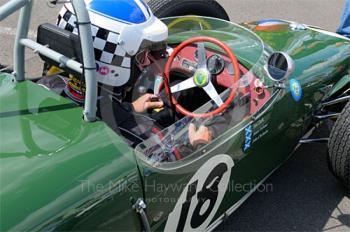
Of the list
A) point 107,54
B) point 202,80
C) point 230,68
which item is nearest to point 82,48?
point 107,54

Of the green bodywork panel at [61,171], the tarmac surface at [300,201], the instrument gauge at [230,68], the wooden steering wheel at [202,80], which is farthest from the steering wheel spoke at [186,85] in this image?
the tarmac surface at [300,201]

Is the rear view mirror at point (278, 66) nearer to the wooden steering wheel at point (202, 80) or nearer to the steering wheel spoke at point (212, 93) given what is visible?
the wooden steering wheel at point (202, 80)

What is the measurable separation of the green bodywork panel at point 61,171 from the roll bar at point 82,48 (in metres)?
0.15

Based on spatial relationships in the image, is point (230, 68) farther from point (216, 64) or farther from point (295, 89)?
point (295, 89)

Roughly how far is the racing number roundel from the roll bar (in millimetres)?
568

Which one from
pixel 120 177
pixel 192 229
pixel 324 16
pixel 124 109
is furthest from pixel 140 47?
pixel 324 16

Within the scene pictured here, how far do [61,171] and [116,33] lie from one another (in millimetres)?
765

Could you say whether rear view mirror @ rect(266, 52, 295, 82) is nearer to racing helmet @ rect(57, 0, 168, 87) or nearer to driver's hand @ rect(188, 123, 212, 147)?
driver's hand @ rect(188, 123, 212, 147)

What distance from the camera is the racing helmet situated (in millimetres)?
2270

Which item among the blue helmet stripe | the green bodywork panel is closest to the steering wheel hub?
the blue helmet stripe

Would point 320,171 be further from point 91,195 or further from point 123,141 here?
point 91,195

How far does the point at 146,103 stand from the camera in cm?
256

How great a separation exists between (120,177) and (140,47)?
76cm

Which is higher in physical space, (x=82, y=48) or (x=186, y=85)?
(x=82, y=48)
